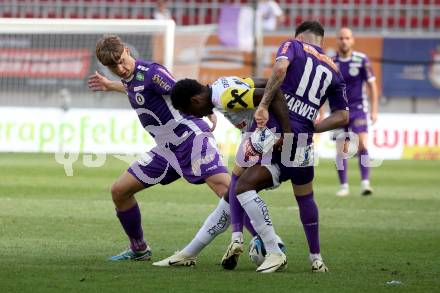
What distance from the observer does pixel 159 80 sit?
8.34 meters

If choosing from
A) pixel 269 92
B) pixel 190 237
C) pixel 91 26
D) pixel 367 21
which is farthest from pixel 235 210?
pixel 367 21

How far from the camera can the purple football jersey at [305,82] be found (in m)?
7.84

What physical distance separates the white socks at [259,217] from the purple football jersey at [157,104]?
111 centimetres

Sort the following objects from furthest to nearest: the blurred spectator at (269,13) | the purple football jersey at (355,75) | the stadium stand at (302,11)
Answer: the stadium stand at (302,11) → the blurred spectator at (269,13) → the purple football jersey at (355,75)

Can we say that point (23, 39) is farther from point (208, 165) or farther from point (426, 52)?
point (208, 165)

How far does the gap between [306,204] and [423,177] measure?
10999 mm

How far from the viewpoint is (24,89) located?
22.3 meters

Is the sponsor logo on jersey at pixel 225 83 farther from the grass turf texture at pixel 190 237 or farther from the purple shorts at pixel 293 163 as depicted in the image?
the grass turf texture at pixel 190 237

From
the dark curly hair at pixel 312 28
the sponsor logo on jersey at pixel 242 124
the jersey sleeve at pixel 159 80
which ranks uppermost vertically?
the dark curly hair at pixel 312 28

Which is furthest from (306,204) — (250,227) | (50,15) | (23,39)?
(50,15)

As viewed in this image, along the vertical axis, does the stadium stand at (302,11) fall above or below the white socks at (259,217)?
below

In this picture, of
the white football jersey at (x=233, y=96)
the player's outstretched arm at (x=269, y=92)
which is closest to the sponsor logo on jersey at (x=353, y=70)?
the white football jersey at (x=233, y=96)

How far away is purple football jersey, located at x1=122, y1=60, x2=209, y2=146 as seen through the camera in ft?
27.5

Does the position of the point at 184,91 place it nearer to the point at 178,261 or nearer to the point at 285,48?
the point at 285,48
